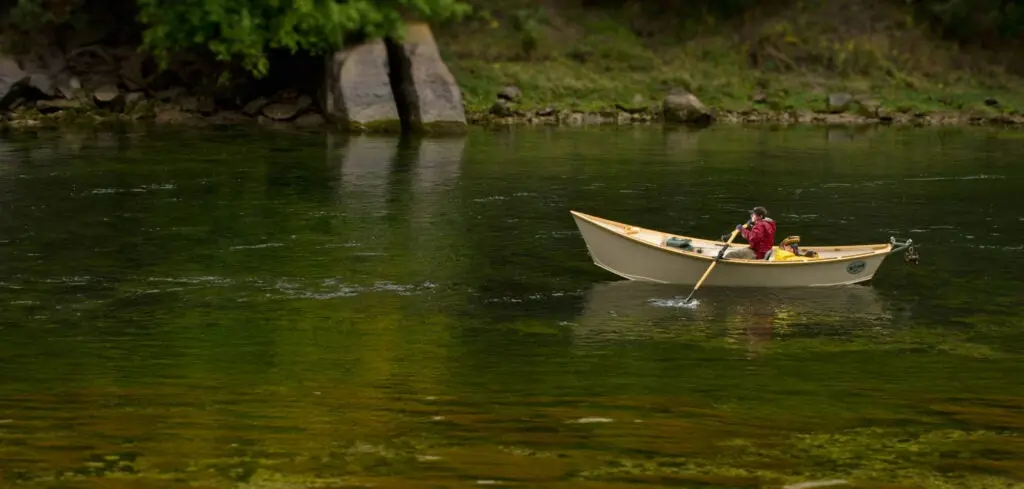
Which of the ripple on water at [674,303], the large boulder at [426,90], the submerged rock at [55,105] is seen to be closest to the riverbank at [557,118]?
the submerged rock at [55,105]

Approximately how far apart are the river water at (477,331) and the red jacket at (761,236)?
883mm

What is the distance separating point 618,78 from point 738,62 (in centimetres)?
531

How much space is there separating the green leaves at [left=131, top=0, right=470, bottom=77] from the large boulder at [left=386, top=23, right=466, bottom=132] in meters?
1.13

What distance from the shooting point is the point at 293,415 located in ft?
52.7

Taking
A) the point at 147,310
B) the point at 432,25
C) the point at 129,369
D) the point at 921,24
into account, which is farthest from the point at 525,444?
the point at 921,24

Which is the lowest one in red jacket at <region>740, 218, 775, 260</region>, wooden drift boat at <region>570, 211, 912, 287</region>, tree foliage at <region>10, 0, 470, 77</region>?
wooden drift boat at <region>570, 211, 912, 287</region>

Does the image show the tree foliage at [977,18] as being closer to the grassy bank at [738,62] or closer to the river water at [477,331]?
the grassy bank at [738,62]

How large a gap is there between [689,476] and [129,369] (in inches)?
319

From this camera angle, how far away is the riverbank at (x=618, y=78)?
175ft

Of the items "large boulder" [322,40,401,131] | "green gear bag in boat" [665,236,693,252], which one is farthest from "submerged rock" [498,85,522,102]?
"green gear bag in boat" [665,236,693,252]

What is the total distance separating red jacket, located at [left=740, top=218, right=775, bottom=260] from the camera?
1008 inches

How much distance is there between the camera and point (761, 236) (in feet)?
84.1

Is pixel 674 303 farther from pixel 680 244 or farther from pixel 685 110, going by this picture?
pixel 685 110

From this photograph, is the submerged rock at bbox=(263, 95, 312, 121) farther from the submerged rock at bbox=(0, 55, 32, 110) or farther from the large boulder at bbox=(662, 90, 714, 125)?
the large boulder at bbox=(662, 90, 714, 125)
